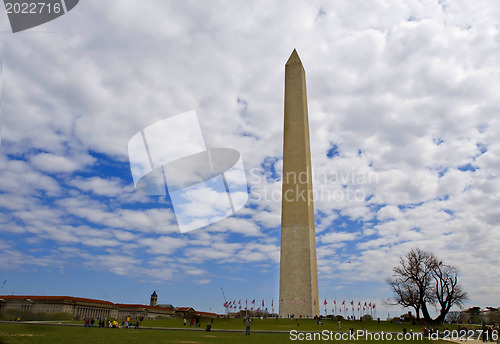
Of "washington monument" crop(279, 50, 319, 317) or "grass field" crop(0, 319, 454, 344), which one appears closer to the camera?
"grass field" crop(0, 319, 454, 344)

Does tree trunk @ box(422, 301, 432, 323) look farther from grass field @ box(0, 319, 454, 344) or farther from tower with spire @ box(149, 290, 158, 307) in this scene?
tower with spire @ box(149, 290, 158, 307)

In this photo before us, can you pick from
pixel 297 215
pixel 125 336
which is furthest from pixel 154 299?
pixel 125 336

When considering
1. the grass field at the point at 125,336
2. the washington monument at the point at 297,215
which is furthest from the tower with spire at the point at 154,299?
the grass field at the point at 125,336

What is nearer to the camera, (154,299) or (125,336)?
(125,336)

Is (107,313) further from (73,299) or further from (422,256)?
(422,256)

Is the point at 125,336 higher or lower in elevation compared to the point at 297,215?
lower

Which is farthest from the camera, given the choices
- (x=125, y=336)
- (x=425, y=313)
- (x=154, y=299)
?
(x=154, y=299)

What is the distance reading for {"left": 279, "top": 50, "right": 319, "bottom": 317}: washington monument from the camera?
47.3m

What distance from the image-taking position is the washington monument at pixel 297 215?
155 ft

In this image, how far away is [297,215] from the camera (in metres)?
49.5
